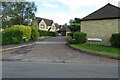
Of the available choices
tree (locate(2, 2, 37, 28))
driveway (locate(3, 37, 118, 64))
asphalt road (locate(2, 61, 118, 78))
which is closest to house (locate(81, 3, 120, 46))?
driveway (locate(3, 37, 118, 64))

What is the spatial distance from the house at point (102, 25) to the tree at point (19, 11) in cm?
2316

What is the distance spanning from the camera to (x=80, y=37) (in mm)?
17344

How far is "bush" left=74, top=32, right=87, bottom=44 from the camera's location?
17.3 m

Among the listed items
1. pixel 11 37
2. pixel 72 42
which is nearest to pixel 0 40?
pixel 11 37

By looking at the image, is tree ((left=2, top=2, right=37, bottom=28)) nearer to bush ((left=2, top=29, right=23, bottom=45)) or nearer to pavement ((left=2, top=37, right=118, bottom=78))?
bush ((left=2, top=29, right=23, bottom=45))

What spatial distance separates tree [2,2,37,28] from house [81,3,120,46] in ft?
76.0

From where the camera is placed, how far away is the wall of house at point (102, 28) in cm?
1641

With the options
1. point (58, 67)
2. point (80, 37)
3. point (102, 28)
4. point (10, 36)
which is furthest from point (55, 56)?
point (102, 28)

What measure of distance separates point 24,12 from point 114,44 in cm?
2995

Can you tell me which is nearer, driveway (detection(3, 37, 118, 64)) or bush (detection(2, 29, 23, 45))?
driveway (detection(3, 37, 118, 64))

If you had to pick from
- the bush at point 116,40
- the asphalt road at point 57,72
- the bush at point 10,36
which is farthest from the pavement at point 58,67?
the bush at point 10,36

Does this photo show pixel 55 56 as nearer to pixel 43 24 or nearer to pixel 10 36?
pixel 10 36

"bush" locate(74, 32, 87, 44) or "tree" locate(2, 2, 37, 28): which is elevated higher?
"tree" locate(2, 2, 37, 28)

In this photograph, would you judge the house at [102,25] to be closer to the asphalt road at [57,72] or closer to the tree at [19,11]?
the asphalt road at [57,72]
